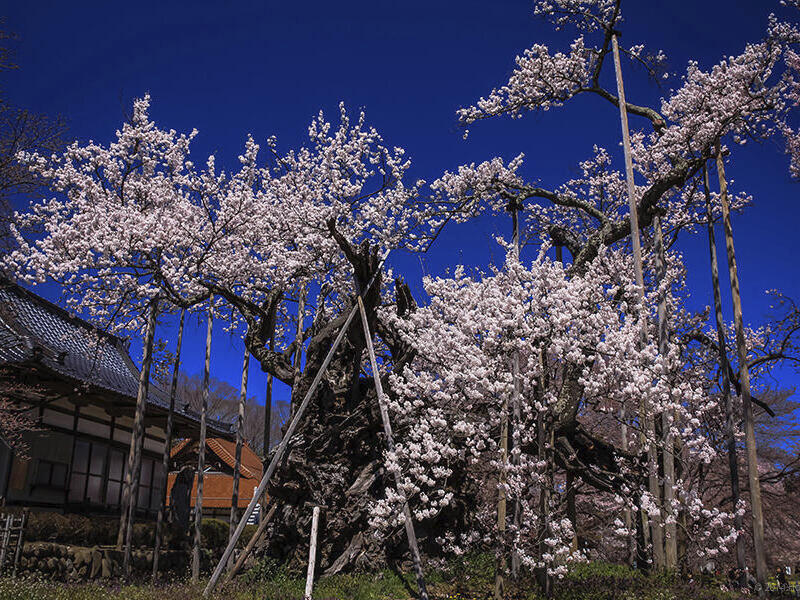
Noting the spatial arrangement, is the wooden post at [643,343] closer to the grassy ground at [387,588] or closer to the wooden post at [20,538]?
the grassy ground at [387,588]

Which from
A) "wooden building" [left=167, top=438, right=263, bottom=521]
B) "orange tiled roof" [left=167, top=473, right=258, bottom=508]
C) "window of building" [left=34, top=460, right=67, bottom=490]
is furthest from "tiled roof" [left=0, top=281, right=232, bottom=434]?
"orange tiled roof" [left=167, top=473, right=258, bottom=508]

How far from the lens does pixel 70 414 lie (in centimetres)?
1681

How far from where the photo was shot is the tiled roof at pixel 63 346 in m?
13.5

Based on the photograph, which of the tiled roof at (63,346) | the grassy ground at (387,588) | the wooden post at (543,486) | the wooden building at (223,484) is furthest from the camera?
the wooden building at (223,484)

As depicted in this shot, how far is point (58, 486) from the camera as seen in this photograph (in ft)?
52.3

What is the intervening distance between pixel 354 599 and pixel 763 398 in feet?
60.8

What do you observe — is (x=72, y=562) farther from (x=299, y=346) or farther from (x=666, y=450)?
(x=666, y=450)

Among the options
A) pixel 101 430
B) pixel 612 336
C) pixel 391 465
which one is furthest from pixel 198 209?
pixel 612 336

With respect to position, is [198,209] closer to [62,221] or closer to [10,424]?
[62,221]

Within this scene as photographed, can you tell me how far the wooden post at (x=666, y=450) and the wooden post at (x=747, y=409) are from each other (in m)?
1.16

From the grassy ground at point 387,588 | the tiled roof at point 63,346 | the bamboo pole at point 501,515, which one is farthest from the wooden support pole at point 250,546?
the tiled roof at point 63,346

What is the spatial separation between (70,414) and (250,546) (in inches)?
355

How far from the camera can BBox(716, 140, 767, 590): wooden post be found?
924cm

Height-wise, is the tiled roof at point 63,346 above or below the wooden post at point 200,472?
above
